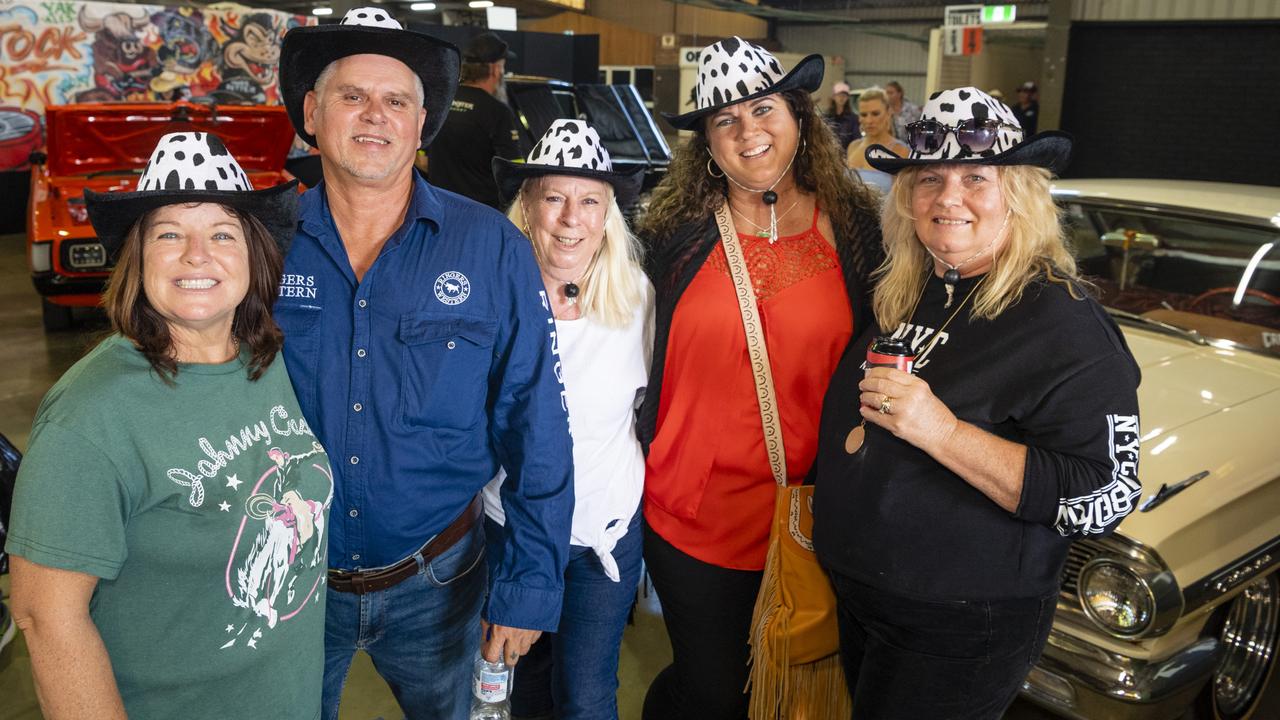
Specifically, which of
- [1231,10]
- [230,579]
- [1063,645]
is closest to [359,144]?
[230,579]

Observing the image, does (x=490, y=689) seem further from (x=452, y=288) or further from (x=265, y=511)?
(x=452, y=288)

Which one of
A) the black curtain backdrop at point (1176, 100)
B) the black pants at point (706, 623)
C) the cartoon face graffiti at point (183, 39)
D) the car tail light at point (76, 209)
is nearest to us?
the black pants at point (706, 623)

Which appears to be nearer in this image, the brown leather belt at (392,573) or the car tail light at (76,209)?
the brown leather belt at (392,573)

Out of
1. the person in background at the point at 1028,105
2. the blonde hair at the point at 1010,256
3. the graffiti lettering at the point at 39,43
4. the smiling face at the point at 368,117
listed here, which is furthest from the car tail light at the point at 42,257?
the person in background at the point at 1028,105

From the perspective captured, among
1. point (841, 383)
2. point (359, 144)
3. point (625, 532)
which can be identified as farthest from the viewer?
point (625, 532)

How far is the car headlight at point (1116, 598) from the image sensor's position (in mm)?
2521

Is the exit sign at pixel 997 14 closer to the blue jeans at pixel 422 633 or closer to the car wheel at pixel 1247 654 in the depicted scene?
the car wheel at pixel 1247 654

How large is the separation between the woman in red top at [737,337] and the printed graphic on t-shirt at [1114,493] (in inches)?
27.9

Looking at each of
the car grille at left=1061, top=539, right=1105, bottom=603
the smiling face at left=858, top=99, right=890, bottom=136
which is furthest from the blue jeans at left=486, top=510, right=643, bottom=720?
the smiling face at left=858, top=99, right=890, bottom=136

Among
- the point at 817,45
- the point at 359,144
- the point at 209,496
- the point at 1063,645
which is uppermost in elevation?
the point at 817,45

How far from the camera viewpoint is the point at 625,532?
238 cm

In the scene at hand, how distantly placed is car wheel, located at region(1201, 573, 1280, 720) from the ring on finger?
1946 millimetres

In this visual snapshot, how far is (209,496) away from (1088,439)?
4.99ft

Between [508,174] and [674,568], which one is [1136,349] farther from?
[508,174]
